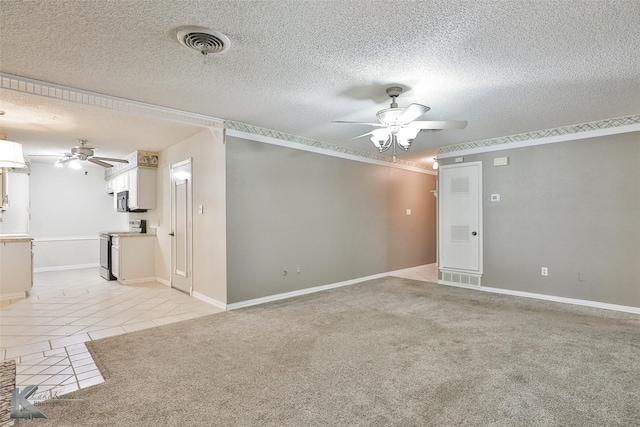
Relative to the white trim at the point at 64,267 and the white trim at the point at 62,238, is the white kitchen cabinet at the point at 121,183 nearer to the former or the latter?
the white trim at the point at 62,238

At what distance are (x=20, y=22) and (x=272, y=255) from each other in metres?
3.48

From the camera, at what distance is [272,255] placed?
15.9ft

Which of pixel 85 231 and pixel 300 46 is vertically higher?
pixel 300 46

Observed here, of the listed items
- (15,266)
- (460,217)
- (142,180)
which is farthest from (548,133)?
(15,266)

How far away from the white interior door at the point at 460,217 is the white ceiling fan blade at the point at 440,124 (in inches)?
110

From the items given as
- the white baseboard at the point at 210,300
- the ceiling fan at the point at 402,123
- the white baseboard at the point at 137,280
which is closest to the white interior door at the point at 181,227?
the white baseboard at the point at 210,300

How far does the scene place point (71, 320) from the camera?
3887mm

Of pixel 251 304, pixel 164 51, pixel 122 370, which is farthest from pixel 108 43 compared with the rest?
pixel 251 304

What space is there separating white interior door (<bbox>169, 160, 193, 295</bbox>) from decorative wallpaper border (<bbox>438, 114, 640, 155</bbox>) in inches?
174

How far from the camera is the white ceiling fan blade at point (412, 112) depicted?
289 cm

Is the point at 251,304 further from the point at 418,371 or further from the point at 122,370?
the point at 418,371

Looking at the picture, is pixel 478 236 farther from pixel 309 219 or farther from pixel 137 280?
pixel 137 280

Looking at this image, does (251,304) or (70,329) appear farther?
(251,304)

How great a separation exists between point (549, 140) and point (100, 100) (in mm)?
5769
